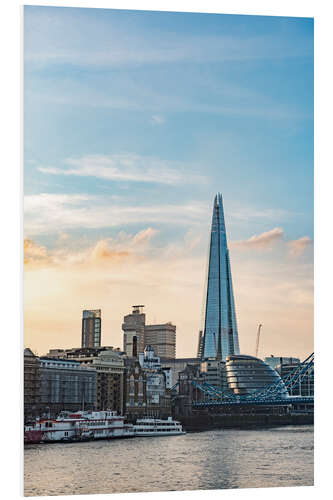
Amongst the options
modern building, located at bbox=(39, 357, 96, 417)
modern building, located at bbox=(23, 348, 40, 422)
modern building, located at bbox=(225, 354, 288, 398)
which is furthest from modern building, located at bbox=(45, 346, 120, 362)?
modern building, located at bbox=(225, 354, 288, 398)

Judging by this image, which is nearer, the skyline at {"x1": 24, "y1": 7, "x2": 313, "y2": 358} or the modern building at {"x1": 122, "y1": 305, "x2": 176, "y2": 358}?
the skyline at {"x1": 24, "y1": 7, "x2": 313, "y2": 358}

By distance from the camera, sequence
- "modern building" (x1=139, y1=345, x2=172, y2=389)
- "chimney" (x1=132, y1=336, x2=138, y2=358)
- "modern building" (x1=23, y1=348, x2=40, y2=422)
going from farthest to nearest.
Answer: "modern building" (x1=139, y1=345, x2=172, y2=389) < "chimney" (x1=132, y1=336, x2=138, y2=358) < "modern building" (x1=23, y1=348, x2=40, y2=422)

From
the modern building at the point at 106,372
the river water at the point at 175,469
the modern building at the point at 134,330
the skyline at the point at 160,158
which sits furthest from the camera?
the modern building at the point at 106,372

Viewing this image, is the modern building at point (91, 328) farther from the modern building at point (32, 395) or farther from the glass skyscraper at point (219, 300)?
the glass skyscraper at point (219, 300)

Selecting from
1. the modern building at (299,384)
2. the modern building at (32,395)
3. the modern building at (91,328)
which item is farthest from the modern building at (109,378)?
the modern building at (299,384)

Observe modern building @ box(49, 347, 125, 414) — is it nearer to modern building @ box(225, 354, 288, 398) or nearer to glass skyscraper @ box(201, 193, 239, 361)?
glass skyscraper @ box(201, 193, 239, 361)
